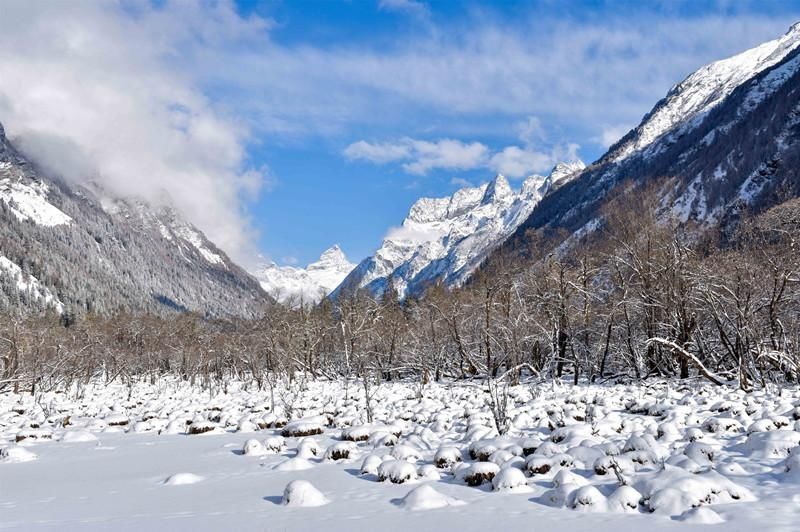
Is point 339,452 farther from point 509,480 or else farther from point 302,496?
point 509,480

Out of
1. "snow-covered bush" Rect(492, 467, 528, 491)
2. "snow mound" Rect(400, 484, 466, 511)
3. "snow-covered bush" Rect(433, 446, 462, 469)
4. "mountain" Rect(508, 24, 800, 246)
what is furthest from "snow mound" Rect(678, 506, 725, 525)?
"mountain" Rect(508, 24, 800, 246)

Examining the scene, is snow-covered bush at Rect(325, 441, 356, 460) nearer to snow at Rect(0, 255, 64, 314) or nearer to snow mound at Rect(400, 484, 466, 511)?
snow mound at Rect(400, 484, 466, 511)

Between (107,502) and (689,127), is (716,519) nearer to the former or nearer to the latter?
(107,502)

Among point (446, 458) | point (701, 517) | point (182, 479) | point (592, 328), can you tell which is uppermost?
point (592, 328)

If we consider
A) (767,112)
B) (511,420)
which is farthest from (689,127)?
(511,420)

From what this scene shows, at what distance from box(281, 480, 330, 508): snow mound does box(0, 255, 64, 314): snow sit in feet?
555

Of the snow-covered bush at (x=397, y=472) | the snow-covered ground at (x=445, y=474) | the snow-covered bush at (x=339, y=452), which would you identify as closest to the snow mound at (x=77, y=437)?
the snow-covered ground at (x=445, y=474)

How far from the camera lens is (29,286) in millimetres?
153625

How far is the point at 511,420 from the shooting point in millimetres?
14273

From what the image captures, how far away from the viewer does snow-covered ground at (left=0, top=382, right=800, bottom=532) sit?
6.64m

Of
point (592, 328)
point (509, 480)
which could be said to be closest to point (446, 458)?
point (509, 480)

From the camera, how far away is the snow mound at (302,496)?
25.3ft

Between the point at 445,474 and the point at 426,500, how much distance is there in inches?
81.9

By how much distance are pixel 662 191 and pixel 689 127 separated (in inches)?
1836
